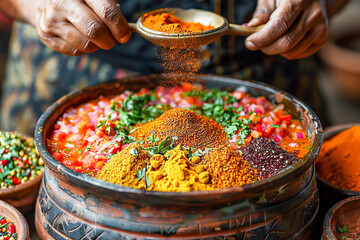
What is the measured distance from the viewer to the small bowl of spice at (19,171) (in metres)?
1.40

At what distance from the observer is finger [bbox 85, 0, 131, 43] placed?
134cm

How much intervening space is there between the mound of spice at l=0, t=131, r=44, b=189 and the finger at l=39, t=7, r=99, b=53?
46 cm

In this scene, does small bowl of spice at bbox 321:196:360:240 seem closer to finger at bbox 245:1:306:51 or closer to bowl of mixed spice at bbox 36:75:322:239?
bowl of mixed spice at bbox 36:75:322:239

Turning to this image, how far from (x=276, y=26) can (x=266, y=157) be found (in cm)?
52

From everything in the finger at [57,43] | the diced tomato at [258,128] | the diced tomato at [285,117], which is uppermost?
the finger at [57,43]

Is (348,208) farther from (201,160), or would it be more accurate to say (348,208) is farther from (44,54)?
(44,54)

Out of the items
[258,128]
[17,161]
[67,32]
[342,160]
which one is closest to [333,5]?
[342,160]

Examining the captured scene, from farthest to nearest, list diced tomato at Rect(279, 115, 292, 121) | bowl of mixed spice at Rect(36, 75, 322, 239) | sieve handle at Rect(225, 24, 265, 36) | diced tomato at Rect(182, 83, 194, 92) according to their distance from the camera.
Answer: diced tomato at Rect(182, 83, 194, 92) < diced tomato at Rect(279, 115, 292, 121) < sieve handle at Rect(225, 24, 265, 36) < bowl of mixed spice at Rect(36, 75, 322, 239)

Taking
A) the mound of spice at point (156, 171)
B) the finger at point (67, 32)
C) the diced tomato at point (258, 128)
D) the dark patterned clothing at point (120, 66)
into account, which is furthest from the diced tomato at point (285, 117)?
the finger at point (67, 32)

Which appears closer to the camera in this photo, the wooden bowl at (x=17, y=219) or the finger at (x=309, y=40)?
the wooden bowl at (x=17, y=219)

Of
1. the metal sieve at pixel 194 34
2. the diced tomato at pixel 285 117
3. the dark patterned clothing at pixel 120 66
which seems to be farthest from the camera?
the dark patterned clothing at pixel 120 66

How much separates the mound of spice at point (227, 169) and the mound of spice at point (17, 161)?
2.29 feet

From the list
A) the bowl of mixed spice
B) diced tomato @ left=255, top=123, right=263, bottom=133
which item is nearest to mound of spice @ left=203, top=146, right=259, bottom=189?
the bowl of mixed spice

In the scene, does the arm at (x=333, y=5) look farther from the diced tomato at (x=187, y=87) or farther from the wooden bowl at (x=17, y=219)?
the wooden bowl at (x=17, y=219)
